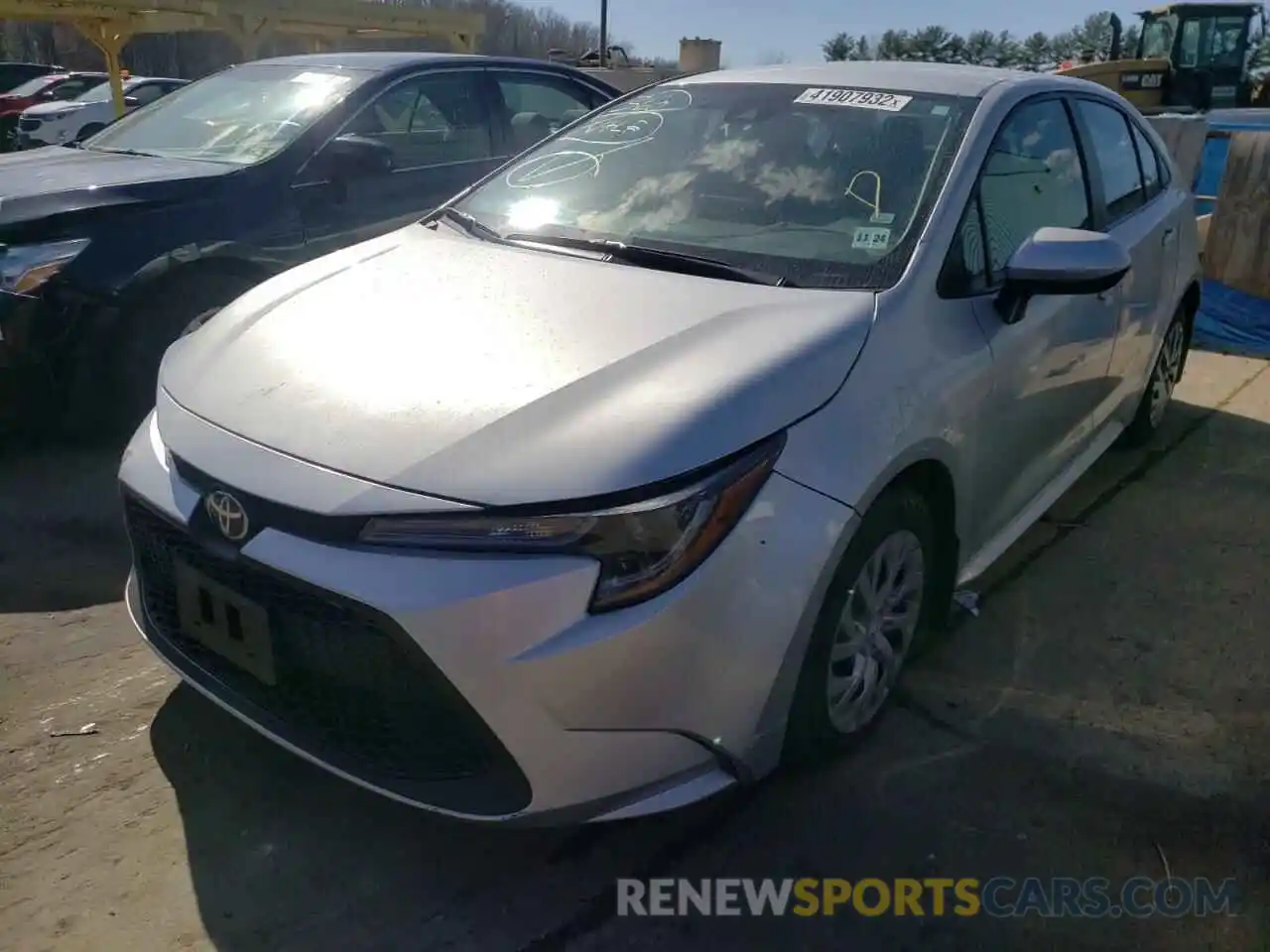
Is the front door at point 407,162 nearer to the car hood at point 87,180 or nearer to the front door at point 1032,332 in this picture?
the car hood at point 87,180

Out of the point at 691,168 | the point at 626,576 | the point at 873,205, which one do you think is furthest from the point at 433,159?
the point at 626,576

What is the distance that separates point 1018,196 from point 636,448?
1737mm

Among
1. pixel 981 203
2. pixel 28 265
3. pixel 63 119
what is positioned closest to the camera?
pixel 981 203

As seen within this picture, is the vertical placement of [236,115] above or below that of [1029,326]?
above

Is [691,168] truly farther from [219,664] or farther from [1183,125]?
[1183,125]

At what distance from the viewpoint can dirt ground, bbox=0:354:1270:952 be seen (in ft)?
6.95

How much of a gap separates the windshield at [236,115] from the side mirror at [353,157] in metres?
0.19

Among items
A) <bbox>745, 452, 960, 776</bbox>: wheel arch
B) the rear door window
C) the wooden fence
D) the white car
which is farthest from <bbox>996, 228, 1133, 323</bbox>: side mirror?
the white car

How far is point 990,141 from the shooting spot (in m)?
2.89

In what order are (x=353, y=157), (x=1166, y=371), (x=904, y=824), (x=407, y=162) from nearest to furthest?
(x=904, y=824) < (x=353, y=157) < (x=1166, y=371) < (x=407, y=162)

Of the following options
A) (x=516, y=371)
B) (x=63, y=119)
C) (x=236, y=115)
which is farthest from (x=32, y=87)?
(x=516, y=371)

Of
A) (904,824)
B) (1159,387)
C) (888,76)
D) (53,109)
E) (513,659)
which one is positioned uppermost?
(888,76)

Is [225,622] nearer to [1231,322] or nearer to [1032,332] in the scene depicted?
[1032,332]

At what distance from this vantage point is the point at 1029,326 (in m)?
2.92
